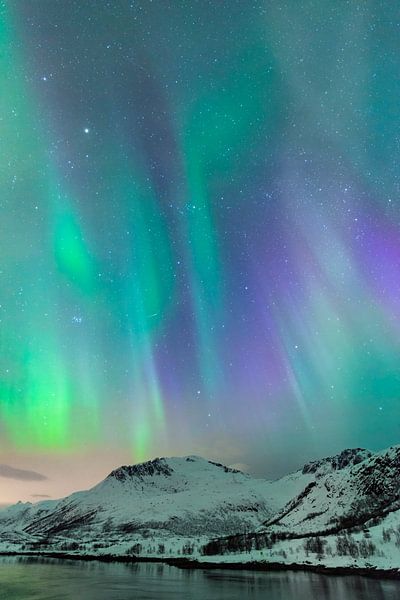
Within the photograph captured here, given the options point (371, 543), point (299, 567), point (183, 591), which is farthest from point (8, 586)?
point (371, 543)

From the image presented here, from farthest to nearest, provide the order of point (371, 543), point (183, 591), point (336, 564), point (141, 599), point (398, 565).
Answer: point (371, 543)
point (336, 564)
point (398, 565)
point (183, 591)
point (141, 599)

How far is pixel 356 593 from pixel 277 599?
62.6 ft

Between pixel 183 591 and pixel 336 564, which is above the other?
pixel 336 564

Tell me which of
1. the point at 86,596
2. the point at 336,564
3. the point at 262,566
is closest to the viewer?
the point at 86,596

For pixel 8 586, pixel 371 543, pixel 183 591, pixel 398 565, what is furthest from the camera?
pixel 371 543

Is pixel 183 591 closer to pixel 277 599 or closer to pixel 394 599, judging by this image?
pixel 277 599

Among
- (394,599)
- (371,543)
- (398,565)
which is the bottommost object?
(394,599)

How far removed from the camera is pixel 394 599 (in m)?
79.6

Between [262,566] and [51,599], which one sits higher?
[262,566]

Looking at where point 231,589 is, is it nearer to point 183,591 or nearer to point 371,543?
point 183,591

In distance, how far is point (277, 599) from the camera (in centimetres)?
7981

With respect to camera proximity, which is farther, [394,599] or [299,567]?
[299,567]

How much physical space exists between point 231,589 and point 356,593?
25.0 meters

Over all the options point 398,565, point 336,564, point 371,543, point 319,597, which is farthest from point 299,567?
point 319,597
